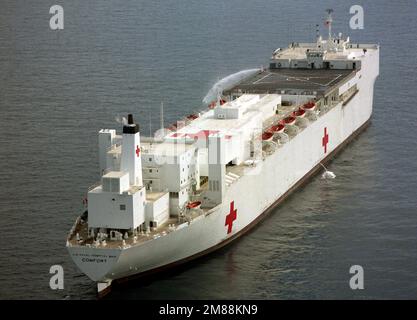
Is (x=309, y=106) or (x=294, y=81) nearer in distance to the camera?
(x=309, y=106)

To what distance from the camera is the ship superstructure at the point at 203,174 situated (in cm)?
3981

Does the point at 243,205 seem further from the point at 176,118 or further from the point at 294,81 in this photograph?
the point at 294,81

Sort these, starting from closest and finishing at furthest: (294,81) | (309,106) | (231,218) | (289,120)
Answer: (231,218) → (289,120) → (309,106) → (294,81)

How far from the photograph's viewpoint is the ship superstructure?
39.8m

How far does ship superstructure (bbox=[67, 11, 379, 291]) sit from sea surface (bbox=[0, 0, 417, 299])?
1067 mm

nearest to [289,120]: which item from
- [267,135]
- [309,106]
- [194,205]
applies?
[309,106]

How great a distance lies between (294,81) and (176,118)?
7.53m

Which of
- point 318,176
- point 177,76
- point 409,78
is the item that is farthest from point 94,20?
point 318,176

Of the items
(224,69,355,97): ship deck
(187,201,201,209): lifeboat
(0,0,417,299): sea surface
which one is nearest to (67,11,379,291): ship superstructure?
(187,201,201,209): lifeboat

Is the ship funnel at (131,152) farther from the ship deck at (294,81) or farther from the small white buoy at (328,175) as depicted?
the ship deck at (294,81)

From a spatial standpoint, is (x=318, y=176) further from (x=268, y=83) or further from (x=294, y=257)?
(x=294, y=257)

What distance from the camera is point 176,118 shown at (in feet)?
198

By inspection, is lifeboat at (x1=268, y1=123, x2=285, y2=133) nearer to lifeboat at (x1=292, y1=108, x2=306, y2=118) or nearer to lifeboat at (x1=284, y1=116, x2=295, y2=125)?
lifeboat at (x1=284, y1=116, x2=295, y2=125)

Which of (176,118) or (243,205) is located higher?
(176,118)
